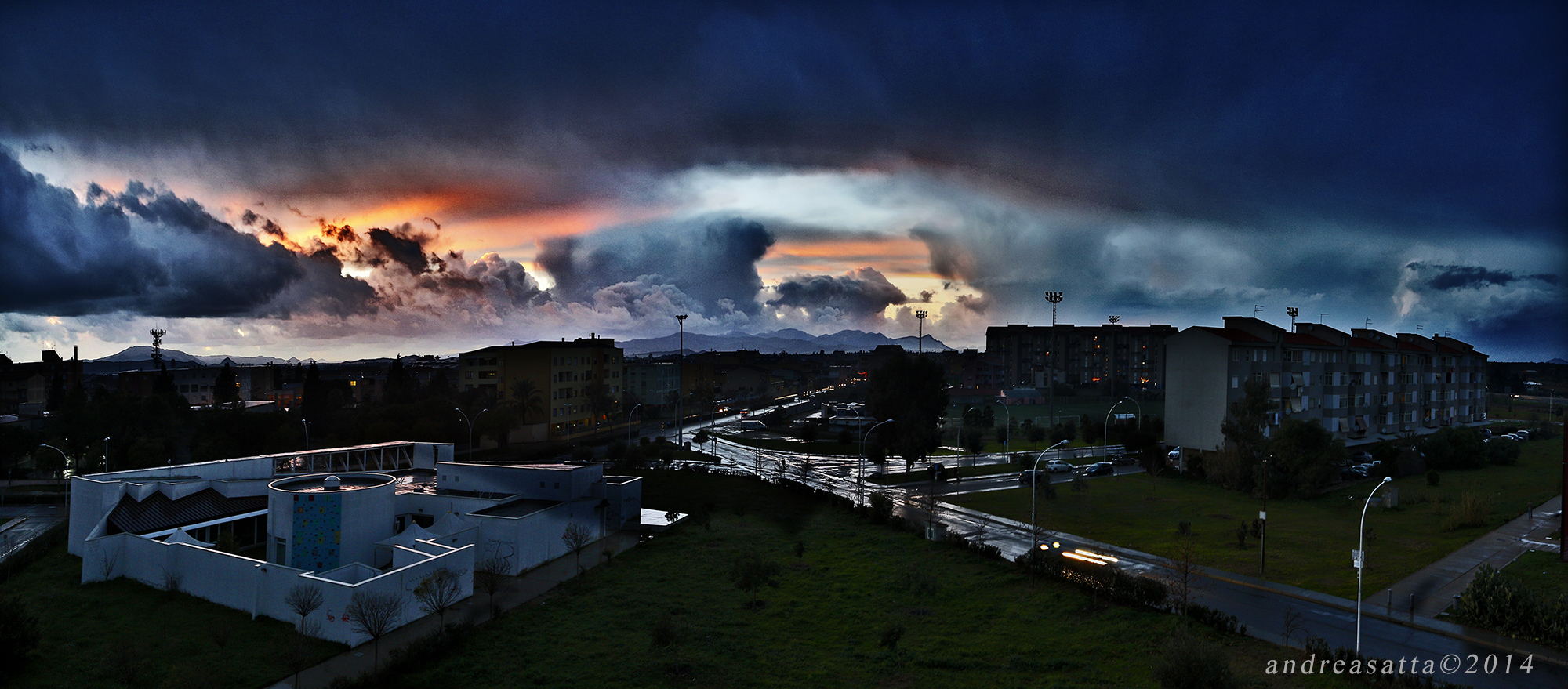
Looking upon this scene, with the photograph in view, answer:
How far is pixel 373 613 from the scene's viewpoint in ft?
79.4

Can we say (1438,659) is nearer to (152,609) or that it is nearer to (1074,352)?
(152,609)

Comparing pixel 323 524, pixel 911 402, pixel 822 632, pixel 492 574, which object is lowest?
pixel 822 632

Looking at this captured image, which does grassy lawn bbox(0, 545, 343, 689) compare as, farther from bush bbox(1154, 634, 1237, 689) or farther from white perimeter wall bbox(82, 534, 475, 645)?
bush bbox(1154, 634, 1237, 689)

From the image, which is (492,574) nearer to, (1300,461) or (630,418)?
(1300,461)

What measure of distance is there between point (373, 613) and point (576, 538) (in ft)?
42.0

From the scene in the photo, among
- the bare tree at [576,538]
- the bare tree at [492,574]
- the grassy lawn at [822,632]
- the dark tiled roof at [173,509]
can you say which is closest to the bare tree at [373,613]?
the grassy lawn at [822,632]

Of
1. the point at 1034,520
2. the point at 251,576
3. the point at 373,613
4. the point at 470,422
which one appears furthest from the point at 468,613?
the point at 470,422

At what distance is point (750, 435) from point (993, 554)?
193 ft

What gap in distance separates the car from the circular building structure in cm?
5146

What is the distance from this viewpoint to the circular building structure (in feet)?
109

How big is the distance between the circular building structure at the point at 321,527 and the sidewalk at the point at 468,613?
7792mm

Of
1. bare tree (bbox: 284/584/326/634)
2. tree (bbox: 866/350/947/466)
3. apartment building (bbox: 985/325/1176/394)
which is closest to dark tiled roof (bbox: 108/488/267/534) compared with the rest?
bare tree (bbox: 284/584/326/634)

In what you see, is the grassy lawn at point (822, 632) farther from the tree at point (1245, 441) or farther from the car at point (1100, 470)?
the car at point (1100, 470)

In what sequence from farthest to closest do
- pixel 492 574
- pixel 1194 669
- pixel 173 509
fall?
pixel 173 509, pixel 492 574, pixel 1194 669
